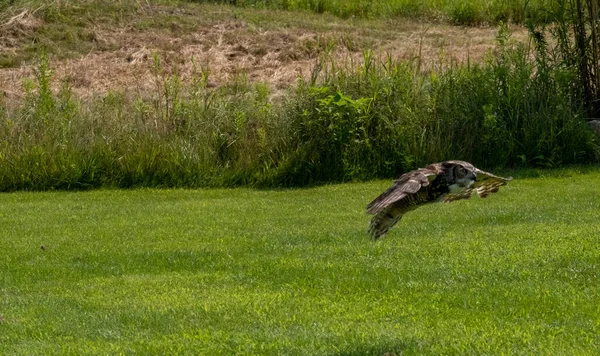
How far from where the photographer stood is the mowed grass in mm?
6562

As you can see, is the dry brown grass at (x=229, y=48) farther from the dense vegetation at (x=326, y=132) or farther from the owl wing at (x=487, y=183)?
the owl wing at (x=487, y=183)

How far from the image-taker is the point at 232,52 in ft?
59.6

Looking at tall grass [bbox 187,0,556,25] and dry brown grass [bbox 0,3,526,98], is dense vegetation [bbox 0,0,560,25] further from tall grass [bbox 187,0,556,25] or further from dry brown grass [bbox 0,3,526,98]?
dry brown grass [bbox 0,3,526,98]

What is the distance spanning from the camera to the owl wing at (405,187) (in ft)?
17.0

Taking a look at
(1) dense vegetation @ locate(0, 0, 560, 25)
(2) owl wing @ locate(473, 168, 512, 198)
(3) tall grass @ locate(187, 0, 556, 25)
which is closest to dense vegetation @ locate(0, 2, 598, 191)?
(1) dense vegetation @ locate(0, 0, 560, 25)

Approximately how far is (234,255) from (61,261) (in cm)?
155

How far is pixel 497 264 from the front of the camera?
8242 mm

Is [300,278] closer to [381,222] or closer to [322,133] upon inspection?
A: [381,222]

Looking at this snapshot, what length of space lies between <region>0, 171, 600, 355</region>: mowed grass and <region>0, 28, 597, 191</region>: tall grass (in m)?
1.59

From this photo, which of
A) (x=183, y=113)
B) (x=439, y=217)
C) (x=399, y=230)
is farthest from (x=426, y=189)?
(x=183, y=113)

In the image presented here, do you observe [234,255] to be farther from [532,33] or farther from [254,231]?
[532,33]

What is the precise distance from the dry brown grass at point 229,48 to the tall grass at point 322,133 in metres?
1.65

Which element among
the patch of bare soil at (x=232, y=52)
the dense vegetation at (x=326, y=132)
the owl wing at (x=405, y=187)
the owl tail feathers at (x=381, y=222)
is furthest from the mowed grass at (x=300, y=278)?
the patch of bare soil at (x=232, y=52)

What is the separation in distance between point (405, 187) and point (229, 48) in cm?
1344
